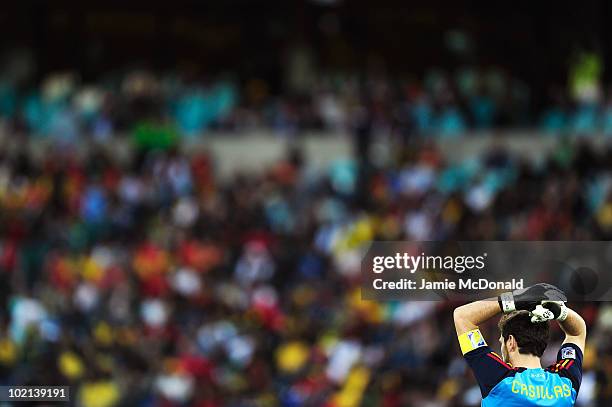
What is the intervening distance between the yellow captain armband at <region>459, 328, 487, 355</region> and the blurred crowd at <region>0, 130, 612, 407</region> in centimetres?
645

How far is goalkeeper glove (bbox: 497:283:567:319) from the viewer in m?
5.37

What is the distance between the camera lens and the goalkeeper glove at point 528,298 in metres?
5.37

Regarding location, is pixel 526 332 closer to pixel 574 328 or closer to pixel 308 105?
pixel 574 328

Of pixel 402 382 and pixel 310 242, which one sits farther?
pixel 310 242

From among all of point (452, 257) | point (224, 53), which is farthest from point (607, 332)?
point (224, 53)

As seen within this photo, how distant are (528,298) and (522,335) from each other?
171 mm

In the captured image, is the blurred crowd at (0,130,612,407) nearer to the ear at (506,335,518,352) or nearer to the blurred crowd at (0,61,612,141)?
the blurred crowd at (0,61,612,141)

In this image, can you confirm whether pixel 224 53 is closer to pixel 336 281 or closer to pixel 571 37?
pixel 571 37

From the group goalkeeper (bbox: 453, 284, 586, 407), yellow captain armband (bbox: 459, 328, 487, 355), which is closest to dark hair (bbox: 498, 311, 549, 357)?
goalkeeper (bbox: 453, 284, 586, 407)

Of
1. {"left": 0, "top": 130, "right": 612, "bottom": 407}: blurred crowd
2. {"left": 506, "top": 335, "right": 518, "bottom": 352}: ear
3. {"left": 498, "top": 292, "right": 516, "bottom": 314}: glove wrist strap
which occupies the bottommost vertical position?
{"left": 0, "top": 130, "right": 612, "bottom": 407}: blurred crowd

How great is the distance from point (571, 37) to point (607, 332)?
31.3 ft

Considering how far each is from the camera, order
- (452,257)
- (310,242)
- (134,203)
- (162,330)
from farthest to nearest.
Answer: (134,203) → (310,242) → (162,330) → (452,257)

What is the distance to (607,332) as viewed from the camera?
1196 centimetres

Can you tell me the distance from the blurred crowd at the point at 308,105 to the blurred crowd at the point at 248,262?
0.68 m
